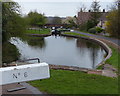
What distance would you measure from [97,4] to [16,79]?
42583 millimetres

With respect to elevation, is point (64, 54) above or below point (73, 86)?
below

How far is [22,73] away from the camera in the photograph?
5.07 meters

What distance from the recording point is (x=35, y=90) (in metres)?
5.14

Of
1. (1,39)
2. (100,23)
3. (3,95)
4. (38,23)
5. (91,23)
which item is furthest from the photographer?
(38,23)

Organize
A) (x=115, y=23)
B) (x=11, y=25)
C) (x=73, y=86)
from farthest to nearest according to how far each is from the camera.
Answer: (x=115, y=23) → (x=11, y=25) → (x=73, y=86)

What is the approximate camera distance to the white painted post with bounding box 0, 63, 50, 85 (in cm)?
490

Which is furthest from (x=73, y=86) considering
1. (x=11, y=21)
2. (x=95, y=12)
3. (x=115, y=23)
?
(x=95, y=12)

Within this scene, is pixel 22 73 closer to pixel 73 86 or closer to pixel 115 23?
pixel 73 86

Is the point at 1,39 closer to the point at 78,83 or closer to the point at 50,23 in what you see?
the point at 78,83

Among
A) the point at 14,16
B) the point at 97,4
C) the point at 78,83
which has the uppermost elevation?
the point at 97,4

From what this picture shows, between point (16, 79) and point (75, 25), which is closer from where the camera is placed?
point (16, 79)

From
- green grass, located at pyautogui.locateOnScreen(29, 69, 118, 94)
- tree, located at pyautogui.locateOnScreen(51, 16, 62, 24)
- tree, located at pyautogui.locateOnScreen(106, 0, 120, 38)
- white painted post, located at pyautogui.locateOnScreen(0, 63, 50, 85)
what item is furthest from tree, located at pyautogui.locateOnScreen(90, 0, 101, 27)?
white painted post, located at pyautogui.locateOnScreen(0, 63, 50, 85)

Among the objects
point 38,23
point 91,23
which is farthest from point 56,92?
point 38,23

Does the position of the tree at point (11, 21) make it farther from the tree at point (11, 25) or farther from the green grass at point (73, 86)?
the green grass at point (73, 86)
